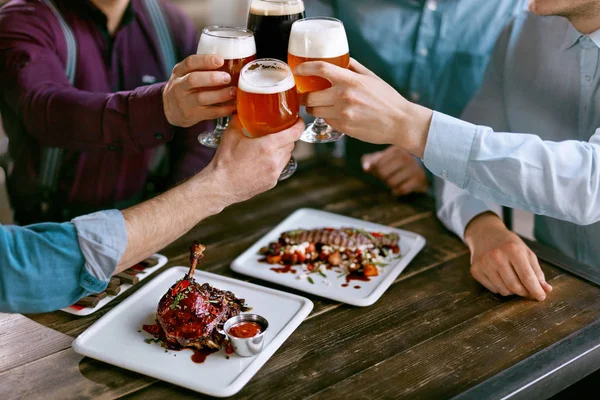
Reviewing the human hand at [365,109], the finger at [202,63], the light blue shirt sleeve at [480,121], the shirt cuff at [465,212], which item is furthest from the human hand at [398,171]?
the finger at [202,63]

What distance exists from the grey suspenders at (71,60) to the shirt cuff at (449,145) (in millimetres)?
1327

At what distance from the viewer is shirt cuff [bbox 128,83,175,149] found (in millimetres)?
2066

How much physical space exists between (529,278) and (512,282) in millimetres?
47

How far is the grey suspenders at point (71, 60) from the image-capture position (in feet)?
7.75

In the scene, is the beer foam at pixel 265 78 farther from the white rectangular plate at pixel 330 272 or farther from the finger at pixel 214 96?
the white rectangular plate at pixel 330 272

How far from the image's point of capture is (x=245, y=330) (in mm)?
1547

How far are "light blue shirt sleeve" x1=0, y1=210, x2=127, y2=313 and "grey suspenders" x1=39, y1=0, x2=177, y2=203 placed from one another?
1.06 metres

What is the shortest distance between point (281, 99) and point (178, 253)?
0.72m

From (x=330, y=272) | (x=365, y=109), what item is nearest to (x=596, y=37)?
(x=365, y=109)

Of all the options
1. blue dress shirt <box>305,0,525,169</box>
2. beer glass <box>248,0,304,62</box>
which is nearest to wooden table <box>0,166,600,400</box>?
beer glass <box>248,0,304,62</box>

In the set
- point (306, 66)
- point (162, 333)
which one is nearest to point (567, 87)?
point (306, 66)

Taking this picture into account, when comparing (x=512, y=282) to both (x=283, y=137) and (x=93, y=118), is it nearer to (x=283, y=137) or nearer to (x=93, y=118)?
(x=283, y=137)

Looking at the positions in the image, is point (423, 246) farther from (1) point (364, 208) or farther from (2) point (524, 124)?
(2) point (524, 124)

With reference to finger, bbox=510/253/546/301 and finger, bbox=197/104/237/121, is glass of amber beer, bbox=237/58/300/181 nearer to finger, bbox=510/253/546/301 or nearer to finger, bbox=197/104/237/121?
finger, bbox=197/104/237/121
